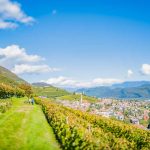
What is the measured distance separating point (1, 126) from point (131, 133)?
61.5 feet

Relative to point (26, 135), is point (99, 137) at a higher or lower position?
higher

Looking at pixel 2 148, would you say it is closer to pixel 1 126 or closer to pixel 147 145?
pixel 1 126

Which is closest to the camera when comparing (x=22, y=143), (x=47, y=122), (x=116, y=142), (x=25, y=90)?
(x=116, y=142)

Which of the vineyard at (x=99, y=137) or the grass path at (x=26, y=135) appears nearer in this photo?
the vineyard at (x=99, y=137)

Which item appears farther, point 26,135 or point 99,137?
point 26,135

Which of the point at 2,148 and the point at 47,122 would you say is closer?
the point at 2,148

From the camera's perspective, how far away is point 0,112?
5800cm

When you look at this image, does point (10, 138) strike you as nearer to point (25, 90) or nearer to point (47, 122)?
point (47, 122)

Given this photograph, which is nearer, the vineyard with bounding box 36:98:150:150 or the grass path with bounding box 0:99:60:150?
the vineyard with bounding box 36:98:150:150

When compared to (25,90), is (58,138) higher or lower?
lower

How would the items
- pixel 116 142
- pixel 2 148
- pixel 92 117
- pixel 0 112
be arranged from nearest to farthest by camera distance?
pixel 116 142 < pixel 2 148 < pixel 92 117 < pixel 0 112

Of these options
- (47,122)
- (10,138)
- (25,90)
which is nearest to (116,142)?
(10,138)

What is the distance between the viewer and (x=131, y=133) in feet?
128

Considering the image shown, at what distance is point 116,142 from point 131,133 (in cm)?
1281
